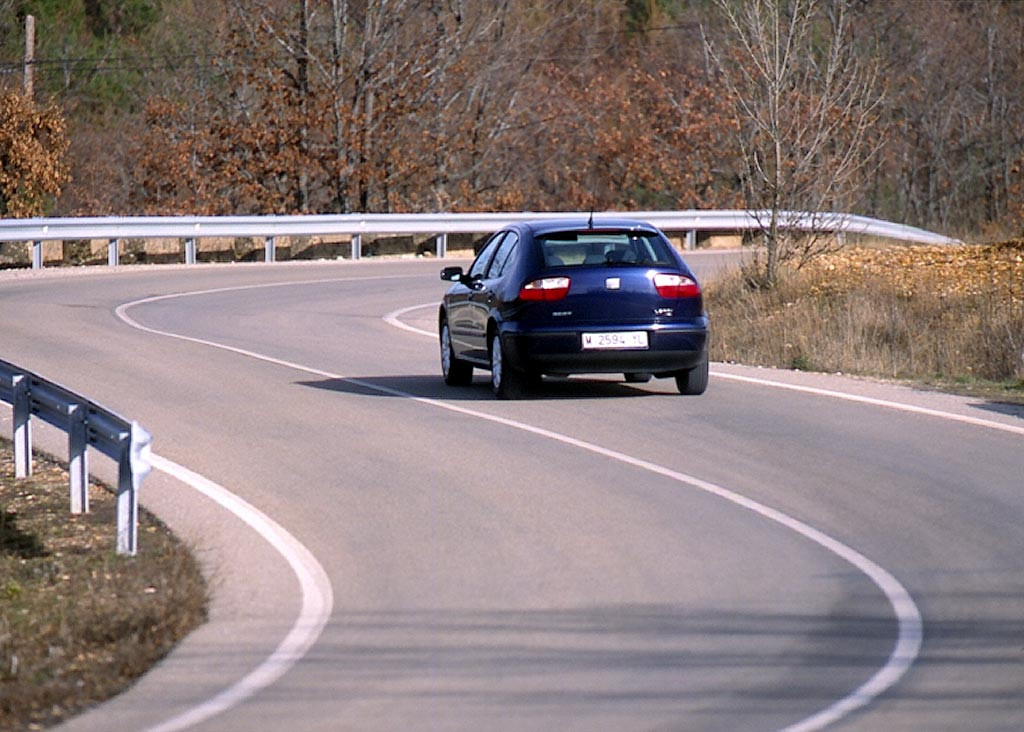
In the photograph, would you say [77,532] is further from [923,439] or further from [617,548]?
[923,439]

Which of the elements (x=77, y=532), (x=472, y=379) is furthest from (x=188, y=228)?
(x=77, y=532)

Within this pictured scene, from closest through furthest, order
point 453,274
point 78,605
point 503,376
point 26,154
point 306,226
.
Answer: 1. point 78,605
2. point 503,376
3. point 453,274
4. point 306,226
5. point 26,154

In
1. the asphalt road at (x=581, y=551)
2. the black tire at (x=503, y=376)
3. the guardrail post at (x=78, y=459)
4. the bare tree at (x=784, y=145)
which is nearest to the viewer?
the asphalt road at (x=581, y=551)

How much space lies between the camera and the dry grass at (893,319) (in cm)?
1783

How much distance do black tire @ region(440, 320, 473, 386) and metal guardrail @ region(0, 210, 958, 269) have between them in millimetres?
14677

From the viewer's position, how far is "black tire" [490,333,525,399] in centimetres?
1510

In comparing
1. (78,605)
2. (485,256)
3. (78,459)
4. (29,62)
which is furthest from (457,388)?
(29,62)

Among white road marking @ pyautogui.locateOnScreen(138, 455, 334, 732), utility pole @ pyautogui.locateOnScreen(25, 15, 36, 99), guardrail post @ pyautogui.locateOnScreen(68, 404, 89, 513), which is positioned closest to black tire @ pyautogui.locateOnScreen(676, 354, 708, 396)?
white road marking @ pyautogui.locateOnScreen(138, 455, 334, 732)

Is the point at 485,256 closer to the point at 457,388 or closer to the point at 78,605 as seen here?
the point at 457,388

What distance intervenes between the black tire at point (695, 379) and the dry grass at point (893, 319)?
234 cm

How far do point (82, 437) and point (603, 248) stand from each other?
248 inches

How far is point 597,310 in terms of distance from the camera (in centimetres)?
1475

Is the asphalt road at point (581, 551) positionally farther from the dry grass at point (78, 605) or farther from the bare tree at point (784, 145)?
the bare tree at point (784, 145)

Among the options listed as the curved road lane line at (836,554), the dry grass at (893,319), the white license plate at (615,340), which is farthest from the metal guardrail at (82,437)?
the dry grass at (893,319)
